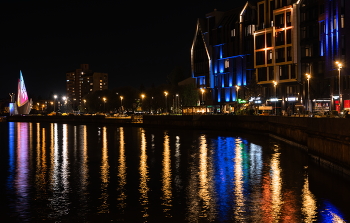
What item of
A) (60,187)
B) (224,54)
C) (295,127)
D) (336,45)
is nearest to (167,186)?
(60,187)

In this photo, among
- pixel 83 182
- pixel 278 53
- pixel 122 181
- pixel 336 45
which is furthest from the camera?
pixel 278 53

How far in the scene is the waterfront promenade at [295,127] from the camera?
1167 inches

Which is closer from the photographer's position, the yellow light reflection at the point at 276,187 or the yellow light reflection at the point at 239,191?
the yellow light reflection at the point at 239,191

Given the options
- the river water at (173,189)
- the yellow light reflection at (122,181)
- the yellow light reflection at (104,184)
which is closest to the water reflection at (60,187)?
the river water at (173,189)

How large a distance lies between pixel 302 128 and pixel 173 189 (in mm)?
24730

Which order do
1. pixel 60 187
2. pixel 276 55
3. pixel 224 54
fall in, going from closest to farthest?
pixel 60 187
pixel 276 55
pixel 224 54

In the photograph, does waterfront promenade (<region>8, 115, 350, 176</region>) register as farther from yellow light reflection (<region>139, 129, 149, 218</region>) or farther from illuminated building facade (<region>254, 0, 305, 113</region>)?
illuminated building facade (<region>254, 0, 305, 113</region>)

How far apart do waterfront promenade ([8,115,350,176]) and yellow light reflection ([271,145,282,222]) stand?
337 centimetres

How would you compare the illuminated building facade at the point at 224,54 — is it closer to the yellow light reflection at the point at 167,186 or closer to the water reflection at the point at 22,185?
the yellow light reflection at the point at 167,186

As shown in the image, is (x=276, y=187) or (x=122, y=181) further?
(x=122, y=181)

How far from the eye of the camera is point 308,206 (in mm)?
23203

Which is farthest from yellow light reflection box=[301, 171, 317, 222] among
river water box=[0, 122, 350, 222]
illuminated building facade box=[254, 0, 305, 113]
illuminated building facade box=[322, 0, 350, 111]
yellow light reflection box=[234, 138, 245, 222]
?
illuminated building facade box=[254, 0, 305, 113]

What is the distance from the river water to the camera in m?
21.7

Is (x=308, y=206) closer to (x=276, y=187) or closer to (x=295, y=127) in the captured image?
(x=276, y=187)
